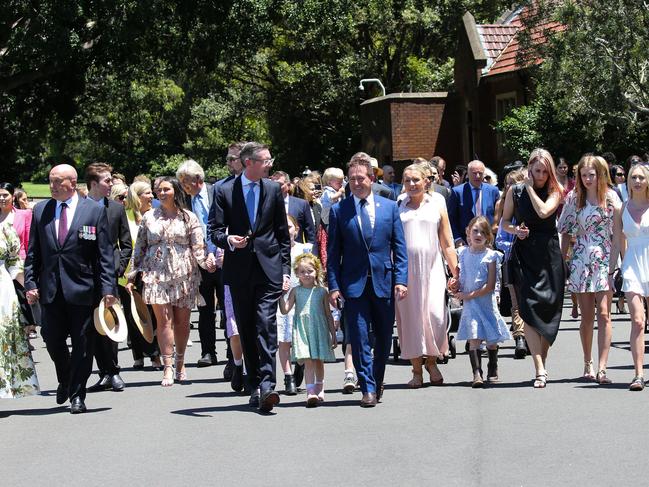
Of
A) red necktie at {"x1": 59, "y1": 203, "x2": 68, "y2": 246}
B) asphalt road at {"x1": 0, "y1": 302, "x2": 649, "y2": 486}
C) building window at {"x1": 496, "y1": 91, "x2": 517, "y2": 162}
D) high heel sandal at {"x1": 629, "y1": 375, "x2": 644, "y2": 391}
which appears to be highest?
building window at {"x1": 496, "y1": 91, "x2": 517, "y2": 162}

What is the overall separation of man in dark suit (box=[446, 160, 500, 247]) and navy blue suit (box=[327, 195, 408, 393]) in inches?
156

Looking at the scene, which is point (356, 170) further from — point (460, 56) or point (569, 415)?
point (460, 56)

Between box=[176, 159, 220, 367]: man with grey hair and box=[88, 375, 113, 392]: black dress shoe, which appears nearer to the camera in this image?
box=[88, 375, 113, 392]: black dress shoe

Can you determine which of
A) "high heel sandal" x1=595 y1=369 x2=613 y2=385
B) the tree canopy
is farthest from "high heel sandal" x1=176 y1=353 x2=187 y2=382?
the tree canopy

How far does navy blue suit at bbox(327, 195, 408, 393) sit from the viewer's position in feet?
34.0

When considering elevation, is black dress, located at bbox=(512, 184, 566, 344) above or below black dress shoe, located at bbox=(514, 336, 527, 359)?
above

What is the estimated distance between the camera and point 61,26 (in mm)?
31578

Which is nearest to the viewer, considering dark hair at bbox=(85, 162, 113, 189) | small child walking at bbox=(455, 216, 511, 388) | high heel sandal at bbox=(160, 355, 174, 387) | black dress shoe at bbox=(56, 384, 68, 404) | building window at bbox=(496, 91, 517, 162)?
black dress shoe at bbox=(56, 384, 68, 404)

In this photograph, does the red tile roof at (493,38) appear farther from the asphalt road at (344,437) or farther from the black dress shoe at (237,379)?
the black dress shoe at (237,379)

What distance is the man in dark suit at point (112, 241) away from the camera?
1204 cm

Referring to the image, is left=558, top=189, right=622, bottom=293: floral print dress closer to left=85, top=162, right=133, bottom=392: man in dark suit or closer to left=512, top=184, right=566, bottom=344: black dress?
left=512, top=184, right=566, bottom=344: black dress

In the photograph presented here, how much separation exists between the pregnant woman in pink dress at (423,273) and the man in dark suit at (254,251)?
1345 mm

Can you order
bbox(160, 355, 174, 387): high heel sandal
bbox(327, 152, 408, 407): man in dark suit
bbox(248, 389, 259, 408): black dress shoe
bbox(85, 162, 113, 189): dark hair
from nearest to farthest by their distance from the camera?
bbox(327, 152, 408, 407): man in dark suit < bbox(248, 389, 259, 408): black dress shoe < bbox(160, 355, 174, 387): high heel sandal < bbox(85, 162, 113, 189): dark hair

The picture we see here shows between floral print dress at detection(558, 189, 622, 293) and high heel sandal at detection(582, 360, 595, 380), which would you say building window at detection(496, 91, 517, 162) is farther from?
high heel sandal at detection(582, 360, 595, 380)
